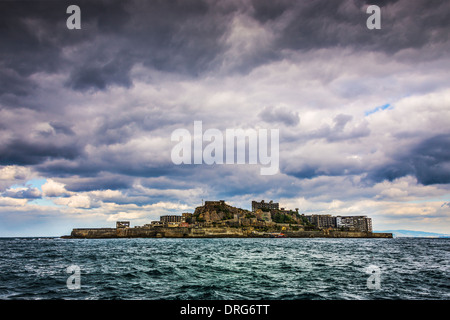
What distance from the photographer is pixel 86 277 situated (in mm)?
28141
